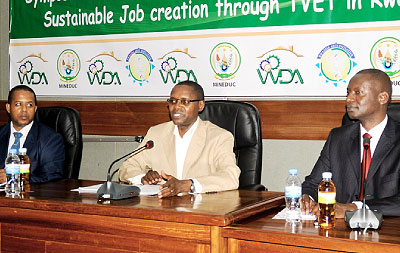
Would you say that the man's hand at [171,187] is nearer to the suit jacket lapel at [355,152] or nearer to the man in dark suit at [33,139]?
the suit jacket lapel at [355,152]

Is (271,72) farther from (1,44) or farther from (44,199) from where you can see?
(1,44)

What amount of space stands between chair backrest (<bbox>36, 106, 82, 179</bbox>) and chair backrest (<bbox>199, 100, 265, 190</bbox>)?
1008 mm

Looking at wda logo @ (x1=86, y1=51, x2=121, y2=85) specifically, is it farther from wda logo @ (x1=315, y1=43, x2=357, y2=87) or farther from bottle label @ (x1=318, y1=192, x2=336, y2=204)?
bottle label @ (x1=318, y1=192, x2=336, y2=204)

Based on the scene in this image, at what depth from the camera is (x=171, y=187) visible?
8.82 feet

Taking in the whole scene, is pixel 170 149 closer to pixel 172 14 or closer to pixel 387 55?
pixel 172 14

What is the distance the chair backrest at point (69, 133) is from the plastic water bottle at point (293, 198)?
1780 mm

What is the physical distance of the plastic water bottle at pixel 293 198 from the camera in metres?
2.29

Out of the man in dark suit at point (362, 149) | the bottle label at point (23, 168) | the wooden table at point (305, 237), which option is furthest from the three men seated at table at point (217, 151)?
the bottle label at point (23, 168)

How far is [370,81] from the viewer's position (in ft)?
9.46

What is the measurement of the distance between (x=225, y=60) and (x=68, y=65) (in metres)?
1.49

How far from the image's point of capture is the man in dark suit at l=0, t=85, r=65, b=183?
3.54 meters

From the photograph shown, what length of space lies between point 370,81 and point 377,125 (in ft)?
0.77

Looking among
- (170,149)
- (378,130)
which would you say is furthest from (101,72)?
(378,130)

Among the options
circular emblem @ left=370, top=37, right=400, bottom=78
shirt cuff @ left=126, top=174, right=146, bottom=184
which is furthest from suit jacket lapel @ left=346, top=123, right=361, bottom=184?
shirt cuff @ left=126, top=174, right=146, bottom=184
